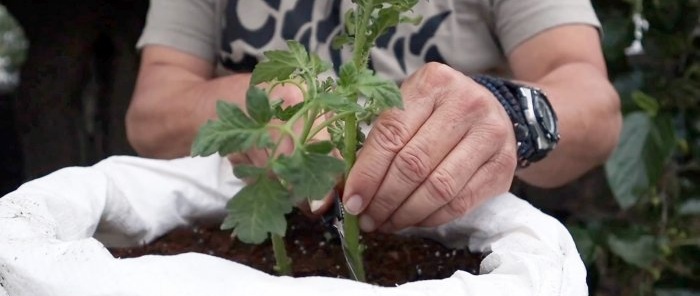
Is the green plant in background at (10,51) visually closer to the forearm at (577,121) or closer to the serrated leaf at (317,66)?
the forearm at (577,121)

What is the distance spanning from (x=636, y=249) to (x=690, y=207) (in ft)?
0.30

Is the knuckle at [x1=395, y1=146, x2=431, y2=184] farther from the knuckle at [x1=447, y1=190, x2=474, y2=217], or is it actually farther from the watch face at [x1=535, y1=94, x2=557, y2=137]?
the watch face at [x1=535, y1=94, x2=557, y2=137]

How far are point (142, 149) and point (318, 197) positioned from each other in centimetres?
53

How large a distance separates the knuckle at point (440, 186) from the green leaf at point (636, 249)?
1.96 feet

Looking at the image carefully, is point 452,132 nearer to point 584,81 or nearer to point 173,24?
point 584,81

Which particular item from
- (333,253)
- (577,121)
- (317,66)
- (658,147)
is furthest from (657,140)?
(317,66)

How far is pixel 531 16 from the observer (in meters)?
0.69

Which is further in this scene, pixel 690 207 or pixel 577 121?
pixel 690 207

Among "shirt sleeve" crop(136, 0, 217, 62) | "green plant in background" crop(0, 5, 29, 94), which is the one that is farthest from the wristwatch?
"green plant in background" crop(0, 5, 29, 94)

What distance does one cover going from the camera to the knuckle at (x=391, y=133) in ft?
1.28

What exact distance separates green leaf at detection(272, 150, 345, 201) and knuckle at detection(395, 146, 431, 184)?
0.10m

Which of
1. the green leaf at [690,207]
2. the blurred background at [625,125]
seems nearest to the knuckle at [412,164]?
the blurred background at [625,125]

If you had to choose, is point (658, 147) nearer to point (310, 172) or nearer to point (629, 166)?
point (629, 166)

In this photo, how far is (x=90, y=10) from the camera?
1.09 m
